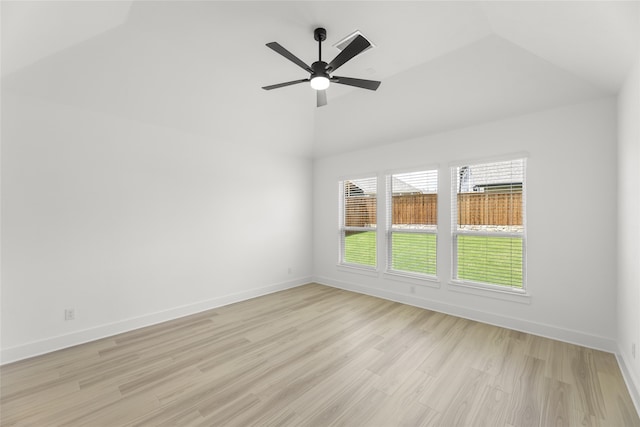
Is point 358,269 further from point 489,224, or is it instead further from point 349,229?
point 489,224

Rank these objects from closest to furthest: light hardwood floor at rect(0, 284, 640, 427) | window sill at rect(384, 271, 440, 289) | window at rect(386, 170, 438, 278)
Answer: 1. light hardwood floor at rect(0, 284, 640, 427)
2. window sill at rect(384, 271, 440, 289)
3. window at rect(386, 170, 438, 278)

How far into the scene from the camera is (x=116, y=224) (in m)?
3.38

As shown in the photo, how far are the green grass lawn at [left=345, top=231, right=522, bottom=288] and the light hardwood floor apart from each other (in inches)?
27.4

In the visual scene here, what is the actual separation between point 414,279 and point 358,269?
112 centimetres

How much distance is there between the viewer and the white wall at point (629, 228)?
6.79 ft

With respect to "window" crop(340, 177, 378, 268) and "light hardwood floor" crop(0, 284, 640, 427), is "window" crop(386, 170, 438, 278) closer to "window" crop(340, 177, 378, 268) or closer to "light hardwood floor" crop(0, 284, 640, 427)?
"window" crop(340, 177, 378, 268)

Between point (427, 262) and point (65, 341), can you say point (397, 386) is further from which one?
point (65, 341)

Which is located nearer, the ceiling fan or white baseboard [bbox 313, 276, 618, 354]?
the ceiling fan

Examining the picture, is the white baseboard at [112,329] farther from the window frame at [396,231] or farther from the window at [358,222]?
the window frame at [396,231]

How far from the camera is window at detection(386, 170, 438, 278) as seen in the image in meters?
4.27

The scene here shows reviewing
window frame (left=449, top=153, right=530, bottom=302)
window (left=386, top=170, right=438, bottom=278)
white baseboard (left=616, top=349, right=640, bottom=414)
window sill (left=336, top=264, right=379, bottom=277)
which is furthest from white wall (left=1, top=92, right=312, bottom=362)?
white baseboard (left=616, top=349, right=640, bottom=414)

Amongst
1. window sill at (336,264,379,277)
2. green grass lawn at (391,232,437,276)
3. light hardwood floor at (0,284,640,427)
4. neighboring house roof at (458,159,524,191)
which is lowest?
light hardwood floor at (0,284,640,427)

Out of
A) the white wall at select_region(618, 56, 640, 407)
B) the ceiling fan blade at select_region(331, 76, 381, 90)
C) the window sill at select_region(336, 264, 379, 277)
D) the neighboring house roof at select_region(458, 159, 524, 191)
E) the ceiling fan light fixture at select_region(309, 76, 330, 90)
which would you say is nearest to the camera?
the white wall at select_region(618, 56, 640, 407)

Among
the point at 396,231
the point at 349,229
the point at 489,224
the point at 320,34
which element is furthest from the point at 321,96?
the point at 349,229
